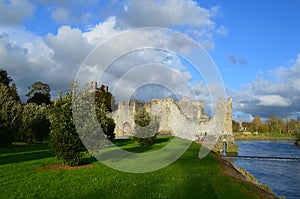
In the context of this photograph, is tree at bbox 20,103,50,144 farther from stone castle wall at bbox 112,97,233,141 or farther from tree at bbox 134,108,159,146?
stone castle wall at bbox 112,97,233,141

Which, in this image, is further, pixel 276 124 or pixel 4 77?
pixel 276 124

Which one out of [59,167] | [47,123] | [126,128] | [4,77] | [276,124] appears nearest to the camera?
[59,167]

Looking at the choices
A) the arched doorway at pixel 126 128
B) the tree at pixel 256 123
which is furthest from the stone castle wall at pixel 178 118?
the tree at pixel 256 123

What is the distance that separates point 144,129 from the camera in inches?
1382

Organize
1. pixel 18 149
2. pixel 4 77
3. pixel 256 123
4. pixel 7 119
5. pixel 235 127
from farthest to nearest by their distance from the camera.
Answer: pixel 235 127 < pixel 256 123 < pixel 4 77 < pixel 7 119 < pixel 18 149

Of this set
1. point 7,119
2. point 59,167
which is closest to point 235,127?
point 7,119

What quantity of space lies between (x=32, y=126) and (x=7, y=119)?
202 inches

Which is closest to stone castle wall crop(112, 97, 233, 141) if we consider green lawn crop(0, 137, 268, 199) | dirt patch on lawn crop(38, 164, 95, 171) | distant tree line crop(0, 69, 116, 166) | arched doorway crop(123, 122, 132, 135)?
arched doorway crop(123, 122, 132, 135)

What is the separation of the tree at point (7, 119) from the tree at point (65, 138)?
41.2 feet

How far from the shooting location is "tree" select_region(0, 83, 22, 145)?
28.9 meters

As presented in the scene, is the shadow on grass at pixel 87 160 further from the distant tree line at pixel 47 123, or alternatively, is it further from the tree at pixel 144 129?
the tree at pixel 144 129

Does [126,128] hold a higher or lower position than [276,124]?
lower

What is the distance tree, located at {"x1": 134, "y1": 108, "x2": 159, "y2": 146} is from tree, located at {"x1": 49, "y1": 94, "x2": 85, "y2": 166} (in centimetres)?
1639

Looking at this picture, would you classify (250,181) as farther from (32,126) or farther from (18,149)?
(32,126)
